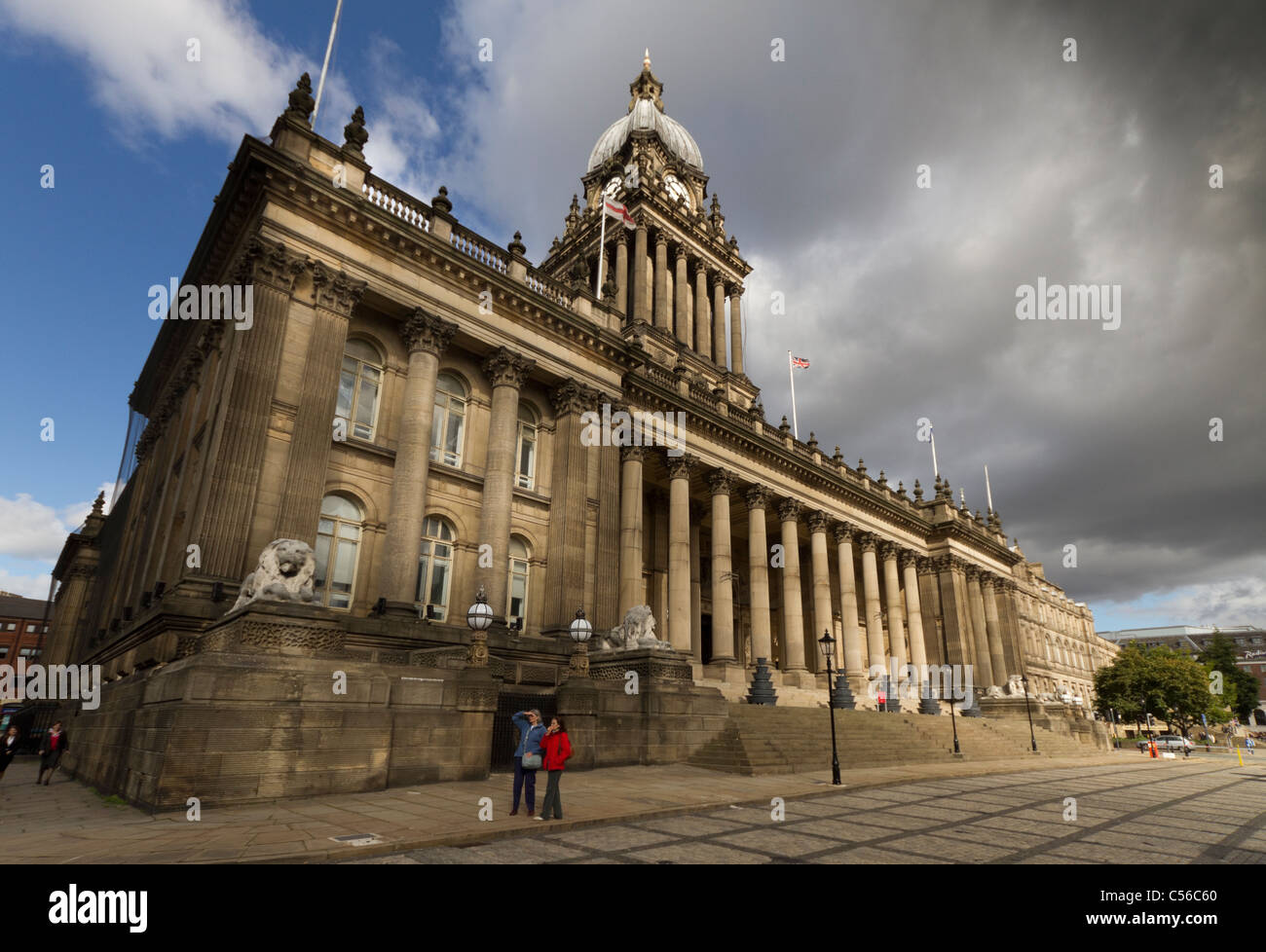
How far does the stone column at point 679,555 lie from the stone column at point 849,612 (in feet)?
41.2

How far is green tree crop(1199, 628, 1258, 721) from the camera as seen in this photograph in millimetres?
86688

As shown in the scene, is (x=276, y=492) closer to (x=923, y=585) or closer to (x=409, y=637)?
(x=409, y=637)

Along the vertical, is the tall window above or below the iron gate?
above

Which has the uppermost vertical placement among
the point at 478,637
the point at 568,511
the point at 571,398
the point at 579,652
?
the point at 571,398

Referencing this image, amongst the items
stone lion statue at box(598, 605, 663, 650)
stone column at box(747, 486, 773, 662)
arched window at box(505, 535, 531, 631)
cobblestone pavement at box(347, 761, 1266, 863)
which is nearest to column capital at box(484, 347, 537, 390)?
arched window at box(505, 535, 531, 631)

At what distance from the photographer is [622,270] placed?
43469 millimetres

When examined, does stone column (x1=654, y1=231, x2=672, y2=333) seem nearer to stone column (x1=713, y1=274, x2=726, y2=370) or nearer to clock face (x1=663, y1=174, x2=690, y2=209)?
stone column (x1=713, y1=274, x2=726, y2=370)

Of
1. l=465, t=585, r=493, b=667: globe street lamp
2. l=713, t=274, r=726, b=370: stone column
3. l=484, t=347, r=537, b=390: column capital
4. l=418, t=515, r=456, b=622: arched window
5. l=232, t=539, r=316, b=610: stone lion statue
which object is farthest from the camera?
l=713, t=274, r=726, b=370: stone column

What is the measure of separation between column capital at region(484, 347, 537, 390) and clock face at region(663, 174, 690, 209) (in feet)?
94.0

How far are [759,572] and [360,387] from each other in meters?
21.8

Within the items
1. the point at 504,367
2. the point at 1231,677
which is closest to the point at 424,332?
the point at 504,367

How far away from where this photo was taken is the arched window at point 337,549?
20344mm

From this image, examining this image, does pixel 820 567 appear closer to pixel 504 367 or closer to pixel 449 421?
pixel 504 367

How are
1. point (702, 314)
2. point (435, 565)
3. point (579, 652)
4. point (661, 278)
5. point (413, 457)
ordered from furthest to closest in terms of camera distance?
point (702, 314) < point (661, 278) < point (435, 565) < point (413, 457) < point (579, 652)
